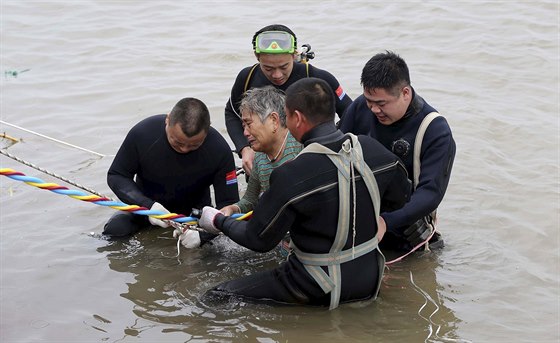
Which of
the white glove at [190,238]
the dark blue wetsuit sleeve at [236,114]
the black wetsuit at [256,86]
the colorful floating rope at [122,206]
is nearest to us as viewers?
the colorful floating rope at [122,206]

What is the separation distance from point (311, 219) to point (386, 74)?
3.49 ft

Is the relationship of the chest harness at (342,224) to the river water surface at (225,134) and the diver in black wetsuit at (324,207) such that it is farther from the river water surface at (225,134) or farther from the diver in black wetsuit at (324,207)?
the river water surface at (225,134)

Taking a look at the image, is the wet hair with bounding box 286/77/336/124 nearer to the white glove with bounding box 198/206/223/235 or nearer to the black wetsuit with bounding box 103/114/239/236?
the white glove with bounding box 198/206/223/235

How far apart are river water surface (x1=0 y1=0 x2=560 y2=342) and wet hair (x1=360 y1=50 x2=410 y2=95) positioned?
132cm

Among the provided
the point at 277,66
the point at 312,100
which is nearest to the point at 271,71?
the point at 277,66

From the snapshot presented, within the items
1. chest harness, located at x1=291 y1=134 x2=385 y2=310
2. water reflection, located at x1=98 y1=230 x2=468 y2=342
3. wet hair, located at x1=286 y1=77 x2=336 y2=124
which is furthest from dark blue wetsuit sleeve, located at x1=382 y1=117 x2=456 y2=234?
wet hair, located at x1=286 y1=77 x2=336 y2=124

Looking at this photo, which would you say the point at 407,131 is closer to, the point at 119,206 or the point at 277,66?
the point at 277,66

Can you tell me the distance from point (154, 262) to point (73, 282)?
0.60 metres

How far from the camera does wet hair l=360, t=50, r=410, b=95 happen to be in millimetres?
4867

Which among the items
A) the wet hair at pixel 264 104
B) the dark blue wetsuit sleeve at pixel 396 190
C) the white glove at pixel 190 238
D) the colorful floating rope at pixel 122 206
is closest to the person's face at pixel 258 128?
the wet hair at pixel 264 104

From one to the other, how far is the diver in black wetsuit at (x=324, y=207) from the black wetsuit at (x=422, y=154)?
21 cm

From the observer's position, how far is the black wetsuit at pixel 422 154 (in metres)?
4.92

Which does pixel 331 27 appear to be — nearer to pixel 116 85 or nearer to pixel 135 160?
pixel 116 85

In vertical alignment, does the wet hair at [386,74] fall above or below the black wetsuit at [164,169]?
above
